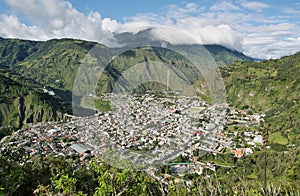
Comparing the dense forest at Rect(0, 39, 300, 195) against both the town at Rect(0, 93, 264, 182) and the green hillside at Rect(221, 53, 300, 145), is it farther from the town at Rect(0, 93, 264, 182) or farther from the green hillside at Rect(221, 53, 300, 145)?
the town at Rect(0, 93, 264, 182)

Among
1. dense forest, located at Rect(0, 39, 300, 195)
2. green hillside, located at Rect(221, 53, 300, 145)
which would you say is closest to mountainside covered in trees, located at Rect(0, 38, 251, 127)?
dense forest, located at Rect(0, 39, 300, 195)

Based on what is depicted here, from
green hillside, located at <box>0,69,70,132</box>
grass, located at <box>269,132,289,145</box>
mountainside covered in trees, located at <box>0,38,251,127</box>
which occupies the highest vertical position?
mountainside covered in trees, located at <box>0,38,251,127</box>

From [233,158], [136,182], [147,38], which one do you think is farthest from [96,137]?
[233,158]

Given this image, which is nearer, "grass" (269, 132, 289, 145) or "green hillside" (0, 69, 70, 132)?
"grass" (269, 132, 289, 145)

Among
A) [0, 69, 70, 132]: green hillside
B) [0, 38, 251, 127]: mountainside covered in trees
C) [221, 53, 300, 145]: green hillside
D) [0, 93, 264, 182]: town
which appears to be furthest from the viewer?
[0, 69, 70, 132]: green hillside

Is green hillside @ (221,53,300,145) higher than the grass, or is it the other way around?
green hillside @ (221,53,300,145)

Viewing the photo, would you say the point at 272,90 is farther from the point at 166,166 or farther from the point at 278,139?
the point at 166,166

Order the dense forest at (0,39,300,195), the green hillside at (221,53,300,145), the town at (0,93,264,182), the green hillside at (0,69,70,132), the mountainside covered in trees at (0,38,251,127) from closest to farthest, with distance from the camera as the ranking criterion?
the dense forest at (0,39,300,195) → the town at (0,93,264,182) → the mountainside covered in trees at (0,38,251,127) → the green hillside at (221,53,300,145) → the green hillside at (0,69,70,132)

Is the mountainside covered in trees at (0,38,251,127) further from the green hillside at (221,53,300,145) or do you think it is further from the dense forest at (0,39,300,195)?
the green hillside at (221,53,300,145)

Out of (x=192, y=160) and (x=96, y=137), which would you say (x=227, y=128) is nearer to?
(x=192, y=160)

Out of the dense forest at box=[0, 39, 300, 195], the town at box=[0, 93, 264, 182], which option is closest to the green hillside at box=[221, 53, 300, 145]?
the dense forest at box=[0, 39, 300, 195]

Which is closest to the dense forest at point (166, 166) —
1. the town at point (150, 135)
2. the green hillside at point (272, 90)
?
the green hillside at point (272, 90)
